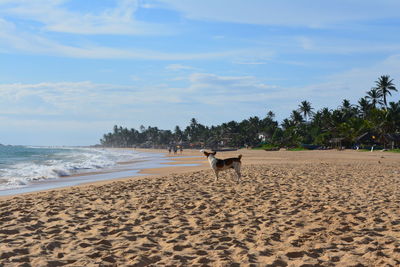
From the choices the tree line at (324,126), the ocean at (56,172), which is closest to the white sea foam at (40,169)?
the ocean at (56,172)

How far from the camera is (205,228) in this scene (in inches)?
273

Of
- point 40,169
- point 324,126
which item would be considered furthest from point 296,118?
point 40,169

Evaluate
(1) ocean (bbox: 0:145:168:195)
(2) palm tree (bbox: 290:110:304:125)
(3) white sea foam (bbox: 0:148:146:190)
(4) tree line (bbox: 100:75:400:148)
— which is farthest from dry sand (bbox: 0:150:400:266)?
(2) palm tree (bbox: 290:110:304:125)

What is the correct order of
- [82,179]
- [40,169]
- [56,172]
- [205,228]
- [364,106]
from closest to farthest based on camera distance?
[205,228] < [82,179] < [56,172] < [40,169] < [364,106]

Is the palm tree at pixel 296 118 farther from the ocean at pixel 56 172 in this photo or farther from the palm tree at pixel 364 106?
the ocean at pixel 56 172

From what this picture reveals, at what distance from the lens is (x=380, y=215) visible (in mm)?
7844

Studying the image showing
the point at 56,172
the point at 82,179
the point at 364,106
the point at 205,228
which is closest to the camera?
the point at 205,228

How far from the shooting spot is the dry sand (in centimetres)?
528

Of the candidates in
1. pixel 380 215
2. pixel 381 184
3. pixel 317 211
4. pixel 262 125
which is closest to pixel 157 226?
pixel 317 211

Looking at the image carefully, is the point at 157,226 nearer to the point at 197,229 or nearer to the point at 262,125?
A: the point at 197,229

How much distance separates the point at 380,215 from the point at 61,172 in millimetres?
20540

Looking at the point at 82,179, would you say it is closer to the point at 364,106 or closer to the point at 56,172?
the point at 56,172

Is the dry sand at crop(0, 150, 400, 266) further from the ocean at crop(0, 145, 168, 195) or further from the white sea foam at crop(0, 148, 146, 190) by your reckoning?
the white sea foam at crop(0, 148, 146, 190)

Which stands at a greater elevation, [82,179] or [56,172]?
[56,172]
